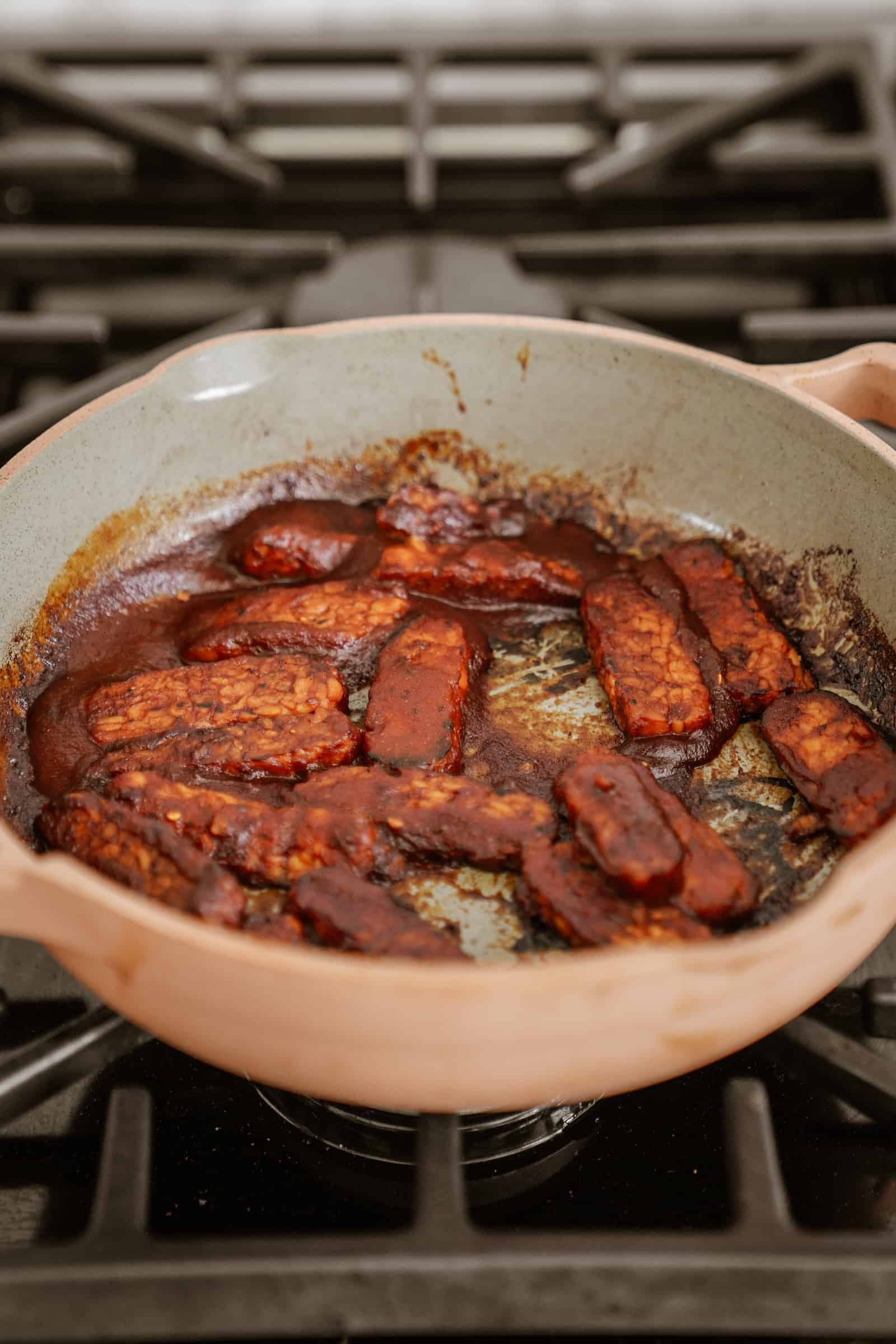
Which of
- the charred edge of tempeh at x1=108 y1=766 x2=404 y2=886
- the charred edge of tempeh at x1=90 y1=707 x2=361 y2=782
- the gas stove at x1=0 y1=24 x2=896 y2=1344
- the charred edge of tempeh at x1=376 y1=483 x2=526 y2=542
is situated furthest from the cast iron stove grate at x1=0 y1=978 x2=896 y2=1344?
the charred edge of tempeh at x1=376 y1=483 x2=526 y2=542

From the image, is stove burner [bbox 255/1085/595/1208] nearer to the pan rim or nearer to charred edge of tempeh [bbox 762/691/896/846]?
the pan rim

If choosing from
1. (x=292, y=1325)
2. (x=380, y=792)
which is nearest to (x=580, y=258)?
(x=380, y=792)

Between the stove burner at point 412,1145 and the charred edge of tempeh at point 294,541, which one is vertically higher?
the charred edge of tempeh at point 294,541

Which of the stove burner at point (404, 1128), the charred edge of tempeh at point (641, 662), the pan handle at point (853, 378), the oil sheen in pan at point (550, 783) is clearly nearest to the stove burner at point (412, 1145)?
the stove burner at point (404, 1128)

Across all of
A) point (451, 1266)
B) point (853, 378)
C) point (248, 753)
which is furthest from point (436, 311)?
point (451, 1266)

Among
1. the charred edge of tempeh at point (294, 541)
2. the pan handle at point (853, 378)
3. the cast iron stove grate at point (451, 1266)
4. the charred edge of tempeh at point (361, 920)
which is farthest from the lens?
the charred edge of tempeh at point (294, 541)

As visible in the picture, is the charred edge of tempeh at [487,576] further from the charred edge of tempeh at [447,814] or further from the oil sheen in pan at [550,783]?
the charred edge of tempeh at [447,814]

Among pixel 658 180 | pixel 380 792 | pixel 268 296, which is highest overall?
pixel 658 180

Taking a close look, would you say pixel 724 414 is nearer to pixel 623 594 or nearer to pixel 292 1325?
pixel 623 594
